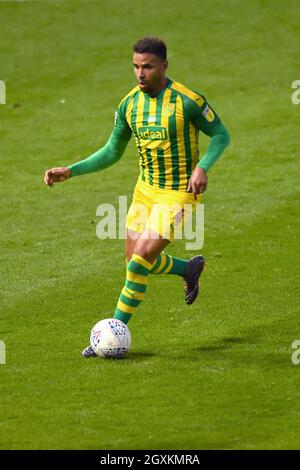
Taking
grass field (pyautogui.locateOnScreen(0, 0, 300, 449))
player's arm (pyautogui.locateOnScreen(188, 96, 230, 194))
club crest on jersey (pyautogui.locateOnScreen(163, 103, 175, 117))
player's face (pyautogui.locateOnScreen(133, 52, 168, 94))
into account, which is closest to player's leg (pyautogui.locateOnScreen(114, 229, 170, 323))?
grass field (pyautogui.locateOnScreen(0, 0, 300, 449))

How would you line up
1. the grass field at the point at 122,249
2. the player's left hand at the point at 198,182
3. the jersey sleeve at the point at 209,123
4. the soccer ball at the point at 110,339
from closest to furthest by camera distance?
the grass field at the point at 122,249
the player's left hand at the point at 198,182
the soccer ball at the point at 110,339
the jersey sleeve at the point at 209,123

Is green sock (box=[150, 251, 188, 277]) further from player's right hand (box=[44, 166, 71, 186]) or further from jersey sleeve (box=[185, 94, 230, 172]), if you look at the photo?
jersey sleeve (box=[185, 94, 230, 172])

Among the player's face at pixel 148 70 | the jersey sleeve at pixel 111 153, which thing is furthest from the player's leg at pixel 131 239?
the player's face at pixel 148 70

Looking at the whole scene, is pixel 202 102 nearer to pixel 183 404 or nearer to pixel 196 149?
pixel 196 149

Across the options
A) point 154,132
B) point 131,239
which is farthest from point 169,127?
point 131,239

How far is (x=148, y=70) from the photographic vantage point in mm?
10547

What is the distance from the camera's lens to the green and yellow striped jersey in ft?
35.1

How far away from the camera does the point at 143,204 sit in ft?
36.3

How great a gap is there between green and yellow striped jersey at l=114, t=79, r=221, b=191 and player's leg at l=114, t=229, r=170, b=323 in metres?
0.64

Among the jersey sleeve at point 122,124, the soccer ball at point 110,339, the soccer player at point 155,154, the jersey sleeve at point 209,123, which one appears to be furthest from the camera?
the jersey sleeve at point 122,124

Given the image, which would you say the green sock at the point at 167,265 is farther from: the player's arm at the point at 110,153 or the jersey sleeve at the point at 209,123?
the jersey sleeve at the point at 209,123

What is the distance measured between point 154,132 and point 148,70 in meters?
0.56

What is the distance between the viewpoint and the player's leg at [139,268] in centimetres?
1056
